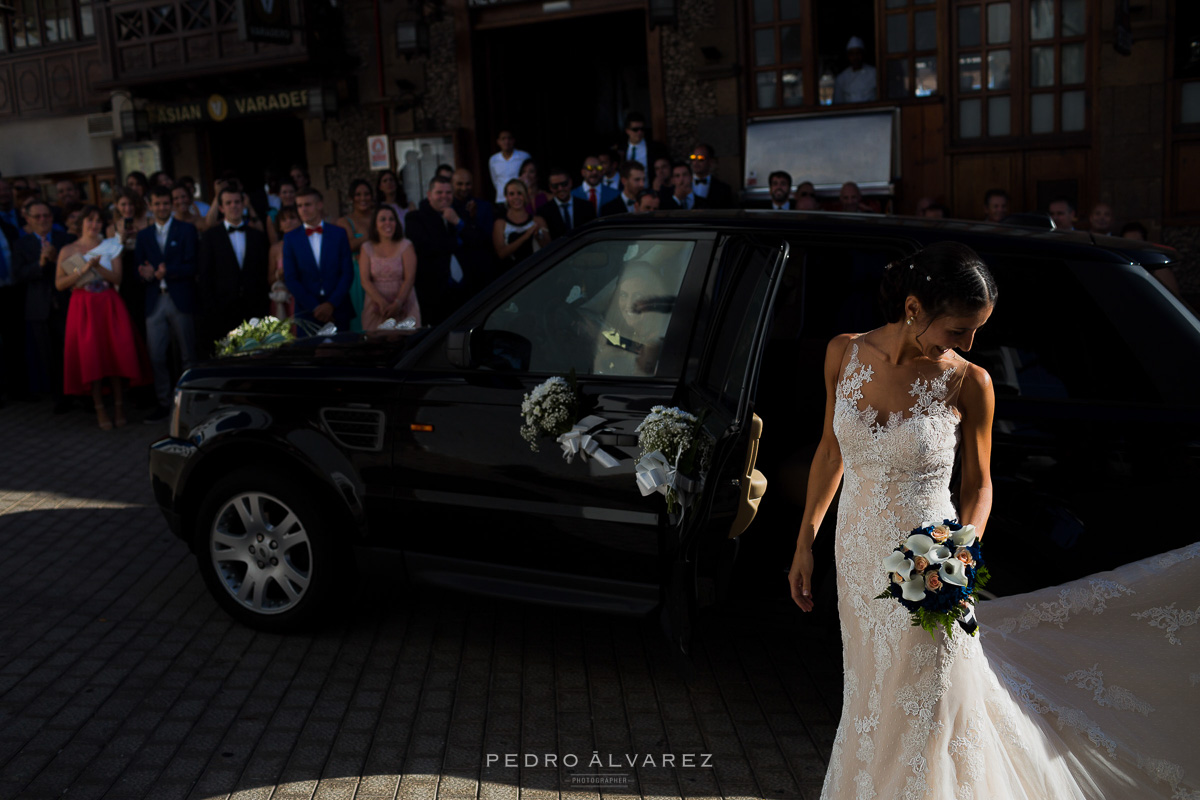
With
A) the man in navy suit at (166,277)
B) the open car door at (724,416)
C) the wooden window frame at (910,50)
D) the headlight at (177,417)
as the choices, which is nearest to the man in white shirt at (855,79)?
the wooden window frame at (910,50)

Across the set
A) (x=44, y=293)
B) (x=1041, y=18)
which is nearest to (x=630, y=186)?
(x=1041, y=18)

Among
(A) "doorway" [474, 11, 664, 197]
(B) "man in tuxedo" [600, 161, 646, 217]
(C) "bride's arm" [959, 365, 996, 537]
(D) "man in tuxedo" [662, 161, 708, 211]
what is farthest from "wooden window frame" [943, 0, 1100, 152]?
(C) "bride's arm" [959, 365, 996, 537]

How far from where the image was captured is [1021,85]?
12898 mm

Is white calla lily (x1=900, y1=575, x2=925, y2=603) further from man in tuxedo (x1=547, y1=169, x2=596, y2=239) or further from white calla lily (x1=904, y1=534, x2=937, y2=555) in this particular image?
man in tuxedo (x1=547, y1=169, x2=596, y2=239)

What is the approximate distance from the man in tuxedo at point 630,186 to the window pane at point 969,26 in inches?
214

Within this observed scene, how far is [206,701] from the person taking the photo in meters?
4.59

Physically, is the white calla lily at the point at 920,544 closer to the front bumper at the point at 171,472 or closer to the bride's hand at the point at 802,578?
the bride's hand at the point at 802,578

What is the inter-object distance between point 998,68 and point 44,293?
11232 millimetres

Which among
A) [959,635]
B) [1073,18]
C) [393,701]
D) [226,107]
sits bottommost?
[393,701]

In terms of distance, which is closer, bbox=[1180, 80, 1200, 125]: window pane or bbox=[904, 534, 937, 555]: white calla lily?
bbox=[904, 534, 937, 555]: white calla lily

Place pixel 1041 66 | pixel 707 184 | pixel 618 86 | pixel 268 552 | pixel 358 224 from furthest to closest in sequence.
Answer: pixel 618 86
pixel 1041 66
pixel 707 184
pixel 358 224
pixel 268 552

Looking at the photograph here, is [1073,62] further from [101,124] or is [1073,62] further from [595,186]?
[101,124]

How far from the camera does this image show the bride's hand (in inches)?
129

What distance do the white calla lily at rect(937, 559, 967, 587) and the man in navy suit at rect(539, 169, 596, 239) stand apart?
7989 millimetres
